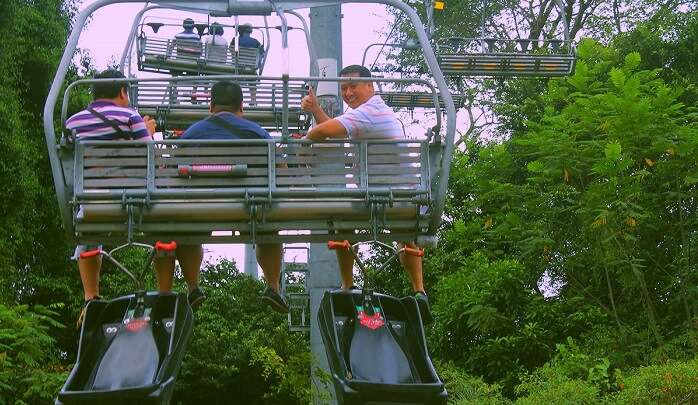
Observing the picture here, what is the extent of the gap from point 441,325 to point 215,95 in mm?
11732

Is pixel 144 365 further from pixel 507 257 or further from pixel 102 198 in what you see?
pixel 507 257

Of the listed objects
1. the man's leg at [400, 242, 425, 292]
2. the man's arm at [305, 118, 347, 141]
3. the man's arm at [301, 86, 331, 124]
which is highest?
the man's arm at [301, 86, 331, 124]

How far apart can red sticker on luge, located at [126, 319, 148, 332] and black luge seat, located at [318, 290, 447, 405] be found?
937 millimetres

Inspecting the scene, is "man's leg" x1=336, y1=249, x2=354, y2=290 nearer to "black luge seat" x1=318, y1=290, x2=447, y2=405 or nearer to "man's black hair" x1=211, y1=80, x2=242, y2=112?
"black luge seat" x1=318, y1=290, x2=447, y2=405

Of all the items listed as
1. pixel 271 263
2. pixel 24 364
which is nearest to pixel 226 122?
pixel 271 263

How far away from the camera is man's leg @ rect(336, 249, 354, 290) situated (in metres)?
7.67

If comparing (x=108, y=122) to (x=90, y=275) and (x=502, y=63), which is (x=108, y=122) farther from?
(x=502, y=63)

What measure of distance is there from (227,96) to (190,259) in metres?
0.98

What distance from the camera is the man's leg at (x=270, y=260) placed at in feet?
24.4

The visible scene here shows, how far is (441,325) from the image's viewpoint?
18.5 meters

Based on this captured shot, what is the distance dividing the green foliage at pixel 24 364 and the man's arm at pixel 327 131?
9.65 m

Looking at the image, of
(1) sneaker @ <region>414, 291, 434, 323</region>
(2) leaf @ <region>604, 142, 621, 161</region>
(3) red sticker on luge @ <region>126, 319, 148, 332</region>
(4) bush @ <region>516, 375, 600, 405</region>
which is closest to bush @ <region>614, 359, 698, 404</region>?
(4) bush @ <region>516, 375, 600, 405</region>

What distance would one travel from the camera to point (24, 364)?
57.2 ft

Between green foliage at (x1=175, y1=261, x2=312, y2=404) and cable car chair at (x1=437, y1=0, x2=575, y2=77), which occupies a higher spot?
cable car chair at (x1=437, y1=0, x2=575, y2=77)
